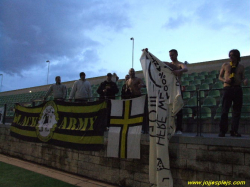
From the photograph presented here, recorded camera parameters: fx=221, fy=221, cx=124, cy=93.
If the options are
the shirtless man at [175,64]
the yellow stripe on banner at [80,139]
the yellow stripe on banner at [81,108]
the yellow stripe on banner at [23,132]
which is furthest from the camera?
the yellow stripe on banner at [23,132]

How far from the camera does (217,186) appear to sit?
3418mm

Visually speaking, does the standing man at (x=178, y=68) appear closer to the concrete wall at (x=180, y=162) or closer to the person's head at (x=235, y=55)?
the concrete wall at (x=180, y=162)

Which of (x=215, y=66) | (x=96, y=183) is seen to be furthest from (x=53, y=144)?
(x=215, y=66)

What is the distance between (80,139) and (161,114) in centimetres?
256

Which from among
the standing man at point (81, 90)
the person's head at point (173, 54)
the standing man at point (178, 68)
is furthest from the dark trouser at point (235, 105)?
the standing man at point (81, 90)

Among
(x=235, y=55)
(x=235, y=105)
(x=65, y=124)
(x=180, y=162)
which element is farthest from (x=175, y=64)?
(x=65, y=124)

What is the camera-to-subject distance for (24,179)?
5.29 meters

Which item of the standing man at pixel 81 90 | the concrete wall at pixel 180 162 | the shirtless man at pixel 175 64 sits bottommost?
the concrete wall at pixel 180 162

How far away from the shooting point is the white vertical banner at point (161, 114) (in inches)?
146

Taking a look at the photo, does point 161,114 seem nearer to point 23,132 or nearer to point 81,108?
point 81,108

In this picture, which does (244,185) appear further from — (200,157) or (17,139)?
(17,139)

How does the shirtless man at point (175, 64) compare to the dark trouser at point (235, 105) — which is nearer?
the dark trouser at point (235, 105)

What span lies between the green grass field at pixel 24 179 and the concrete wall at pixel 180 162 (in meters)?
0.73

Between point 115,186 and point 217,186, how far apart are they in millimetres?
2183
